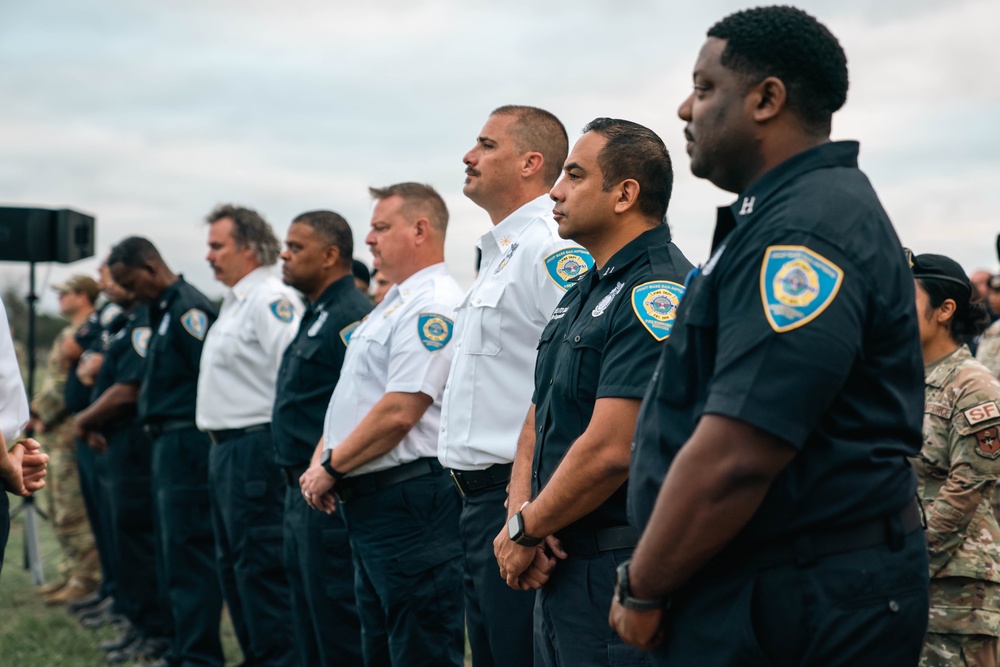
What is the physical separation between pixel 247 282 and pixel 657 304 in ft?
12.8

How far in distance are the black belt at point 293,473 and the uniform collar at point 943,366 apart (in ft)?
9.02

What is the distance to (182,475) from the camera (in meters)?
6.17

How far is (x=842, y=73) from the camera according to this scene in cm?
204

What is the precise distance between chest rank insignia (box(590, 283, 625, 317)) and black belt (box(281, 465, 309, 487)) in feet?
8.20

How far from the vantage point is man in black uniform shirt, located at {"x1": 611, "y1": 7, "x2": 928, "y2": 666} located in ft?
5.93

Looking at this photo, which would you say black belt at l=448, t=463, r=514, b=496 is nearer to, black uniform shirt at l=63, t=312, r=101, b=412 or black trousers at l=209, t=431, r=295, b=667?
black trousers at l=209, t=431, r=295, b=667

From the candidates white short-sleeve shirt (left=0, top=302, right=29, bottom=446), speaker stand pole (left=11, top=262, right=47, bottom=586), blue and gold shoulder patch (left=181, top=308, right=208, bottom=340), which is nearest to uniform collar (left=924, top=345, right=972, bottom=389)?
white short-sleeve shirt (left=0, top=302, right=29, bottom=446)

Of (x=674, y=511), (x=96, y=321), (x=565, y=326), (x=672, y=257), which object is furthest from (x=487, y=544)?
(x=96, y=321)

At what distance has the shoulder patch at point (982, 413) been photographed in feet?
11.6

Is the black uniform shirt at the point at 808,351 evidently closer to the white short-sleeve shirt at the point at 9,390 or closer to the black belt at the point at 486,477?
the black belt at the point at 486,477

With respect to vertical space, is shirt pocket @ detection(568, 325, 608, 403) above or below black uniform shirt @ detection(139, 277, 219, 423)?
above

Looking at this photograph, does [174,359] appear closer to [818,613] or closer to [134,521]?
[134,521]

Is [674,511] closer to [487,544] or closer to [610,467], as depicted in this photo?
[610,467]

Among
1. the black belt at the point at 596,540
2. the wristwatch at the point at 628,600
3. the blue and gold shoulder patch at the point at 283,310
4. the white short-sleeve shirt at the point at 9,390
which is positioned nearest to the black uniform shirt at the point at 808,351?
the wristwatch at the point at 628,600
